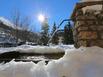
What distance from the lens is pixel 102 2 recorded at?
11.8 ft

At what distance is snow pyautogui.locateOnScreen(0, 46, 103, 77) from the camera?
9.79 ft

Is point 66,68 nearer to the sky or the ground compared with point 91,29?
nearer to the ground

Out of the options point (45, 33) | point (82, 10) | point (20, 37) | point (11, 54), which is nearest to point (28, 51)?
point (11, 54)

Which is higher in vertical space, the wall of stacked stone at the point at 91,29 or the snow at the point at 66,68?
the wall of stacked stone at the point at 91,29

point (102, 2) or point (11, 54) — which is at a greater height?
point (102, 2)

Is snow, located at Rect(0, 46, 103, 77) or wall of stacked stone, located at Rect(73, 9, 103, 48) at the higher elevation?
wall of stacked stone, located at Rect(73, 9, 103, 48)

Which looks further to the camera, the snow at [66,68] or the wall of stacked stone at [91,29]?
the wall of stacked stone at [91,29]

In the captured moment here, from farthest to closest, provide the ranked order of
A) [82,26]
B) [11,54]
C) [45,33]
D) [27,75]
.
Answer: [45,33] < [11,54] < [82,26] < [27,75]

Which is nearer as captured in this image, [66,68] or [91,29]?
[66,68]

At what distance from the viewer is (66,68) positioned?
3.04 meters

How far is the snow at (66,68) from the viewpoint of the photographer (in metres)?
2.98

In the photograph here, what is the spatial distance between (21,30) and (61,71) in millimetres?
37078

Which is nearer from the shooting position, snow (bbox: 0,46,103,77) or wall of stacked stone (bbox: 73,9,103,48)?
snow (bbox: 0,46,103,77)

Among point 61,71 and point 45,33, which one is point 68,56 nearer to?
point 61,71
